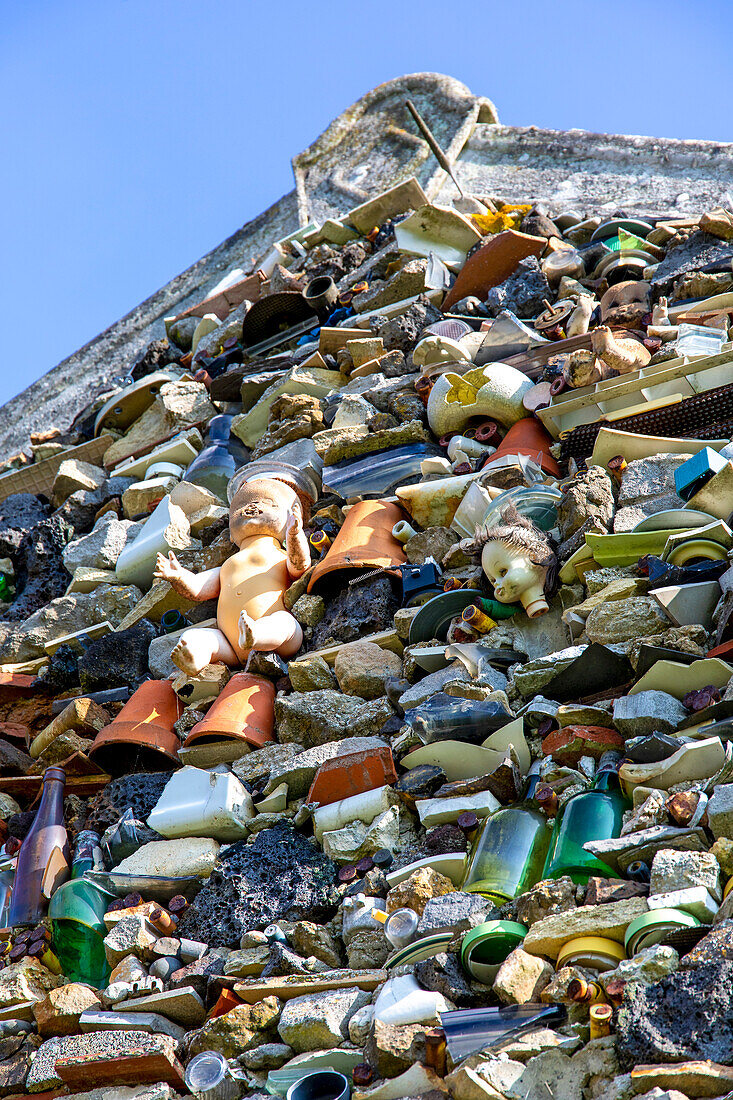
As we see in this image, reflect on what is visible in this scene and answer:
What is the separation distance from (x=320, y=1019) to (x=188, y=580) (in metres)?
2.34

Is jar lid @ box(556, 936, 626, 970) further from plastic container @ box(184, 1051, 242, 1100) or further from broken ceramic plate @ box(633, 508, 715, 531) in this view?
broken ceramic plate @ box(633, 508, 715, 531)

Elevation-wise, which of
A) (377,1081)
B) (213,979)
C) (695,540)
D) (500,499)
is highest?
(500,499)

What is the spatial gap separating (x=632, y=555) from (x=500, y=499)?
0.66m

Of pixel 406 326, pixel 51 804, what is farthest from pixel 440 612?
pixel 406 326

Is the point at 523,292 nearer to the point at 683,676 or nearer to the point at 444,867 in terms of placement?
the point at 683,676

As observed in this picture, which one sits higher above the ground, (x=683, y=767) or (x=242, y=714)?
(x=242, y=714)

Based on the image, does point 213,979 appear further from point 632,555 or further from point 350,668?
point 632,555

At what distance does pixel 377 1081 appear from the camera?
100 inches

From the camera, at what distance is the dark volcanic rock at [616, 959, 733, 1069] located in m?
2.16

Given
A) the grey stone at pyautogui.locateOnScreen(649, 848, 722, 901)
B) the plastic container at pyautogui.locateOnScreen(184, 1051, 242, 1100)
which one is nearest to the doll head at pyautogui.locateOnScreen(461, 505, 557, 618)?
the grey stone at pyautogui.locateOnScreen(649, 848, 722, 901)

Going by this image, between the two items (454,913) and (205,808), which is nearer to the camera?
(454,913)

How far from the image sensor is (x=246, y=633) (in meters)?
4.36

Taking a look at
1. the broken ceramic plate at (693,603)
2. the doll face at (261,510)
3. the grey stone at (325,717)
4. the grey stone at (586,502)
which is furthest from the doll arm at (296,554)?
the broken ceramic plate at (693,603)

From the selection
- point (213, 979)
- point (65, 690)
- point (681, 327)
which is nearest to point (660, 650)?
point (213, 979)
